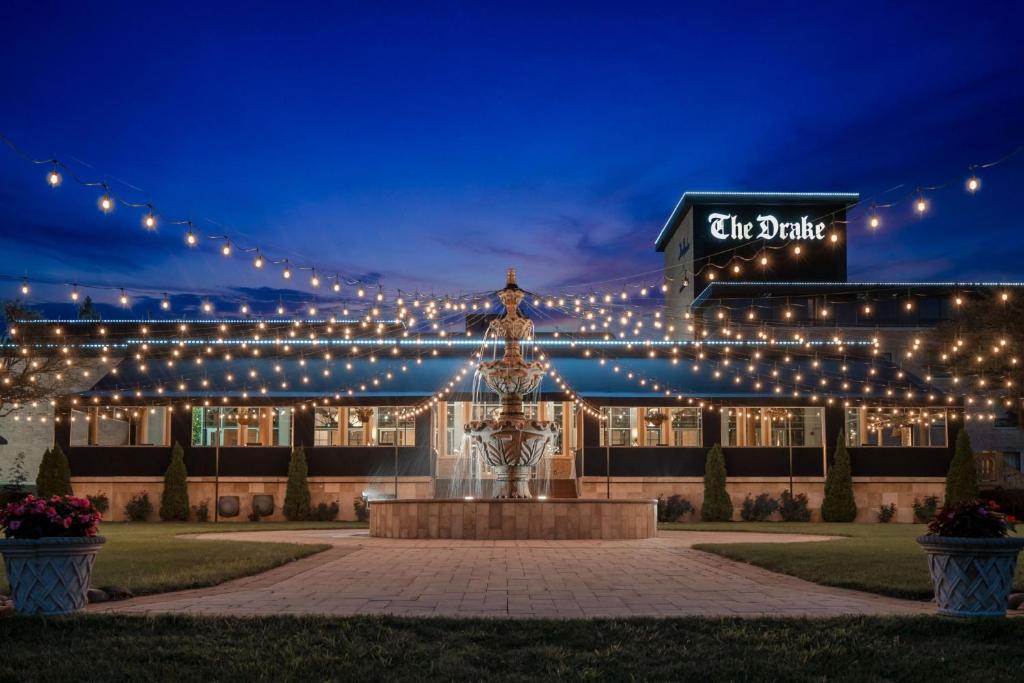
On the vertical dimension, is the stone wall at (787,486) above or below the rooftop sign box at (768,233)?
below

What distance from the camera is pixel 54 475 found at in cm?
3005

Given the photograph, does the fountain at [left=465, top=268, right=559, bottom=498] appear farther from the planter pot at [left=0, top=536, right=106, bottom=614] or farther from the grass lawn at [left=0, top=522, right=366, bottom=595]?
the planter pot at [left=0, top=536, right=106, bottom=614]

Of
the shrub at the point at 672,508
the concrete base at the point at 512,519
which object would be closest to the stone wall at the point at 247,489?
the shrub at the point at 672,508

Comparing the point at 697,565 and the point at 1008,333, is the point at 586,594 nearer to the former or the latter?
the point at 697,565

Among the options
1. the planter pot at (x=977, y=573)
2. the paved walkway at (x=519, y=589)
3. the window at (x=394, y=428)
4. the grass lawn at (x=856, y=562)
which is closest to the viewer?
the planter pot at (x=977, y=573)

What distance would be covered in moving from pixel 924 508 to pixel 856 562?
18905mm

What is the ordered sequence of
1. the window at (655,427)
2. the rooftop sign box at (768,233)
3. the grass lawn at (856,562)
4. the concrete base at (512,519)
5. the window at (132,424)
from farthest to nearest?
the rooftop sign box at (768,233), the window at (655,427), the window at (132,424), the concrete base at (512,519), the grass lawn at (856,562)

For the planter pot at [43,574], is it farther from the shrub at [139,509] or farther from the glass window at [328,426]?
the glass window at [328,426]

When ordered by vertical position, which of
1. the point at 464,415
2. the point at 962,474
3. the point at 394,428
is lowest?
the point at 962,474

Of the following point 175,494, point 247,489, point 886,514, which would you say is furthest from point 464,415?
point 886,514

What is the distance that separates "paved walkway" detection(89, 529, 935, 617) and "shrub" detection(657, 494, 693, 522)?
13.8 metres

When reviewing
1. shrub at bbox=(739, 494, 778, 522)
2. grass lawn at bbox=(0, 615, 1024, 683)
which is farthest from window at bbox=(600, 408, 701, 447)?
grass lawn at bbox=(0, 615, 1024, 683)

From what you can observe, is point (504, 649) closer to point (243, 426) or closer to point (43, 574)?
point (43, 574)

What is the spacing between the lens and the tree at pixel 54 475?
1178 inches
